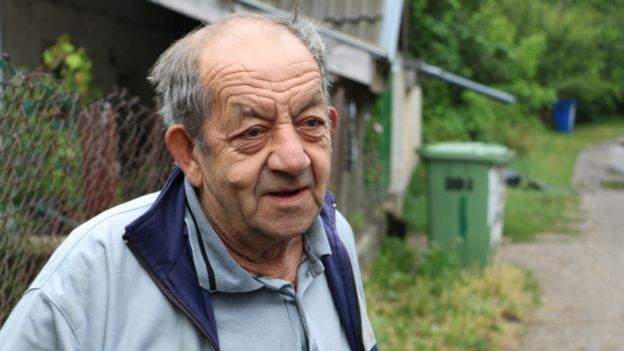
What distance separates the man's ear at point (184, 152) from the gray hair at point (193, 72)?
2 centimetres

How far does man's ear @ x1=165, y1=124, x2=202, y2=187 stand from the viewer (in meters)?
1.76

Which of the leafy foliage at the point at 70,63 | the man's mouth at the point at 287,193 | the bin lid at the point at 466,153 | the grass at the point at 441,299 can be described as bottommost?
the grass at the point at 441,299

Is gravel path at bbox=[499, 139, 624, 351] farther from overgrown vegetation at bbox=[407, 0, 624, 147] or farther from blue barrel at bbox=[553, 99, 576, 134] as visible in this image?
blue barrel at bbox=[553, 99, 576, 134]

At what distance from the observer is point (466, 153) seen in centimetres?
761

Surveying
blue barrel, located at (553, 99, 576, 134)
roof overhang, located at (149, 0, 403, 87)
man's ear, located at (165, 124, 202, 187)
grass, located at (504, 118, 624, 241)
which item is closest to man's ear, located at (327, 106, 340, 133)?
man's ear, located at (165, 124, 202, 187)

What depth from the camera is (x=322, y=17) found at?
23.2 feet

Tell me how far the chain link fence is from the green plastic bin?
400cm

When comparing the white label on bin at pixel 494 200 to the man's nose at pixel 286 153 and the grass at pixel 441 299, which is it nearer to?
the grass at pixel 441 299

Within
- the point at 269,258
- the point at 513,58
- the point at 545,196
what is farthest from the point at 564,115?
the point at 269,258

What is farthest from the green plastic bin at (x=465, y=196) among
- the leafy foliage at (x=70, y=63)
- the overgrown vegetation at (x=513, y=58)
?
the overgrown vegetation at (x=513, y=58)

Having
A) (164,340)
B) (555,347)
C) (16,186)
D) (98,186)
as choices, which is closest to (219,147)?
(164,340)

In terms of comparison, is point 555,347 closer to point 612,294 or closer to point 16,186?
point 612,294

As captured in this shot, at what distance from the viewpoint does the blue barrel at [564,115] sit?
34094 mm

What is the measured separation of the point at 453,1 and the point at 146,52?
7820mm
